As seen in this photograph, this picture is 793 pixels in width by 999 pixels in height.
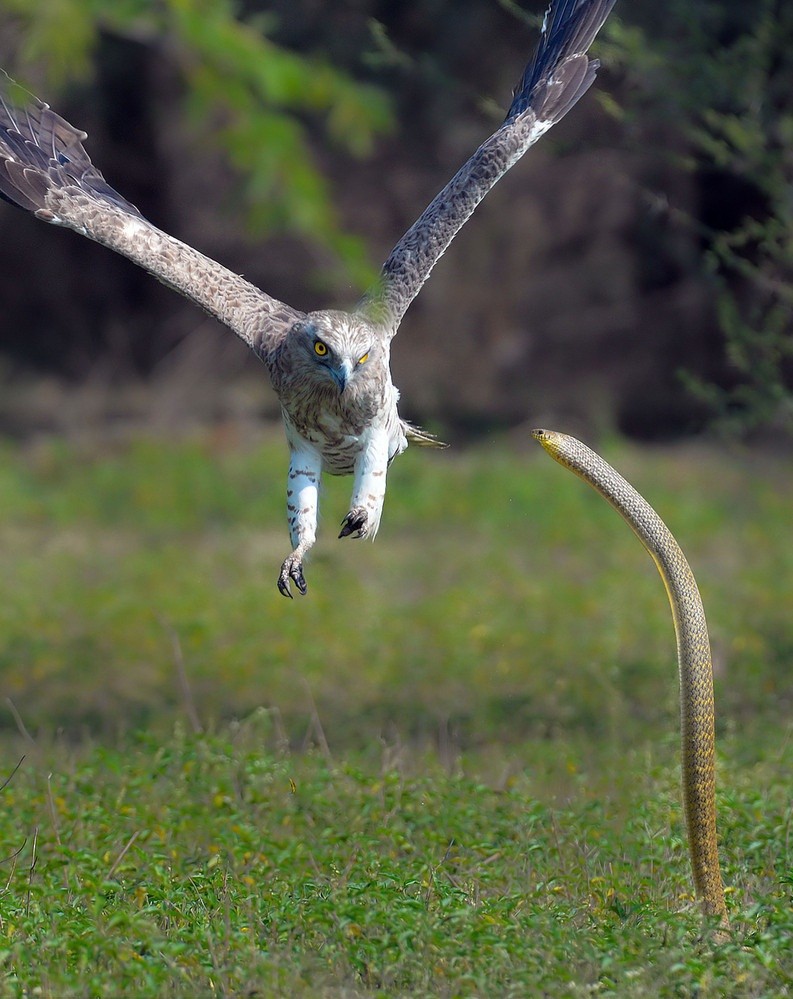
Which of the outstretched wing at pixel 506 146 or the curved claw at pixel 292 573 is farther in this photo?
the outstretched wing at pixel 506 146

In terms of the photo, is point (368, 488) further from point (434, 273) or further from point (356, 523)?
point (434, 273)

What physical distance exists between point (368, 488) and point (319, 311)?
0.62 m

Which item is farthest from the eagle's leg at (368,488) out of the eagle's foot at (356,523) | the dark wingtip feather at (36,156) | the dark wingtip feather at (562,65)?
the dark wingtip feather at (562,65)

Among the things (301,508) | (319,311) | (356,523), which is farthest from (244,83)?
(356,523)

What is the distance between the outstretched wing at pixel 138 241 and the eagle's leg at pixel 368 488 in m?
0.51

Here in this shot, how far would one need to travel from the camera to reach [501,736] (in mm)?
7066

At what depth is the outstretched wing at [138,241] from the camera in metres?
4.96

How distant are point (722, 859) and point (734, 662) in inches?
128

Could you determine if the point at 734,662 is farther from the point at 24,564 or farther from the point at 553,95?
the point at 24,564

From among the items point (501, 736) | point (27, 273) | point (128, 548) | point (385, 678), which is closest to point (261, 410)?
point (27, 273)

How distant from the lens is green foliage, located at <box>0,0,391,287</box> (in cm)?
838

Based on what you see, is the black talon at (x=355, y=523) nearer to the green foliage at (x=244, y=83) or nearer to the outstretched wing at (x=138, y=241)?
the outstretched wing at (x=138, y=241)

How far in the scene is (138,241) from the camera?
4965mm

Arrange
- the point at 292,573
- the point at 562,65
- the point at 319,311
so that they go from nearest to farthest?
1. the point at 292,573
2. the point at 319,311
3. the point at 562,65
